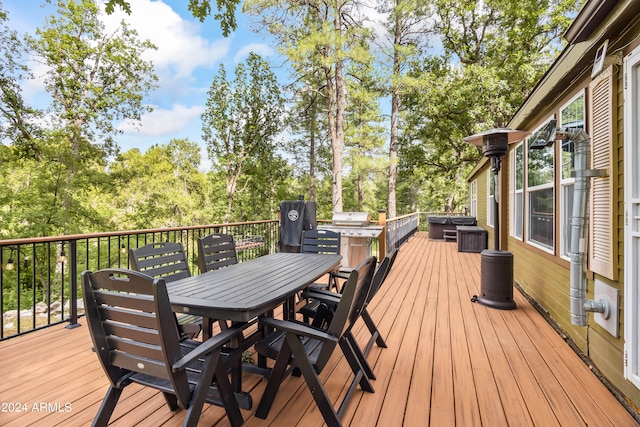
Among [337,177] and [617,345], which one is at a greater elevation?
[337,177]

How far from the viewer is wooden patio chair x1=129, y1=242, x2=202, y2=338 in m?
2.19

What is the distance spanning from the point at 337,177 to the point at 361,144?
7285 millimetres

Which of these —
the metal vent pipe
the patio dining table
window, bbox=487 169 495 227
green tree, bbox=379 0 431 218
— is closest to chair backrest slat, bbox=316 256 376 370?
the patio dining table

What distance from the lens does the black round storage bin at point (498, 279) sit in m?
3.69

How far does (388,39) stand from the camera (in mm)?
13180

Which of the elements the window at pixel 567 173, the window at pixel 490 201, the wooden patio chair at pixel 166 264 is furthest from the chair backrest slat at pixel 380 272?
the window at pixel 490 201

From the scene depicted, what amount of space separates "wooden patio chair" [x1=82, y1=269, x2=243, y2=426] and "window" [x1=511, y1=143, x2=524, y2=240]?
191 inches

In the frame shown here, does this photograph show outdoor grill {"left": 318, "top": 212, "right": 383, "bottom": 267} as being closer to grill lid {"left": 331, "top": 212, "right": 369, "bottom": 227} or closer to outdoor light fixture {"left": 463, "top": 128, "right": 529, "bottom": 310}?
grill lid {"left": 331, "top": 212, "right": 369, "bottom": 227}

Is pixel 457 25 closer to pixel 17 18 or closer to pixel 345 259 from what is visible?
pixel 345 259

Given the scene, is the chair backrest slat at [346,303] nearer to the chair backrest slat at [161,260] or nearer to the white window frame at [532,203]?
the chair backrest slat at [161,260]

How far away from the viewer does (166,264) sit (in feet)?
8.34

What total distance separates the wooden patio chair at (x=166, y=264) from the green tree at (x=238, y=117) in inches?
593

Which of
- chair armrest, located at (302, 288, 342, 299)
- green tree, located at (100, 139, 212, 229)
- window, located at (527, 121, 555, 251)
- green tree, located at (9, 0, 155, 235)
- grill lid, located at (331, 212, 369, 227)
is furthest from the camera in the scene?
green tree, located at (100, 139, 212, 229)

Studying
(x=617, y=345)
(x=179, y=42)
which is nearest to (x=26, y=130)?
(x=179, y=42)
